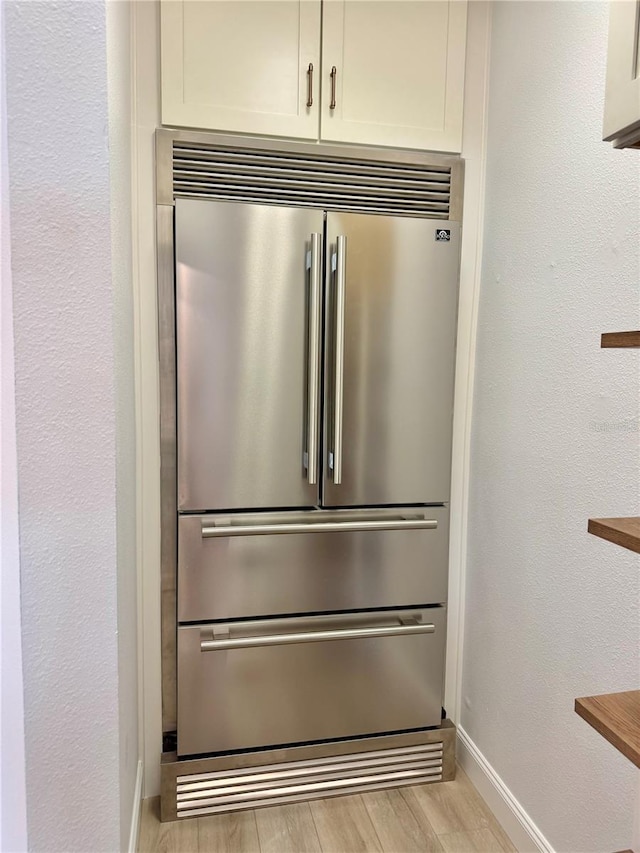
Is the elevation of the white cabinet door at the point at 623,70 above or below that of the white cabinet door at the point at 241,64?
below

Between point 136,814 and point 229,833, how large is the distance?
0.29 meters

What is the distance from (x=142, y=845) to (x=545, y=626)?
4.26 feet

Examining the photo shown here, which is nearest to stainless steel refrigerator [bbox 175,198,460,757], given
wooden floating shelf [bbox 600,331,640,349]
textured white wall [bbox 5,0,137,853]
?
textured white wall [bbox 5,0,137,853]

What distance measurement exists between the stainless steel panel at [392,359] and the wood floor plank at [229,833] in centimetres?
99

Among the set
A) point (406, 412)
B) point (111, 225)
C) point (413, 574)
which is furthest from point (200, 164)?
point (413, 574)

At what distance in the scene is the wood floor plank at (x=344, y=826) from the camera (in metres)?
1.74

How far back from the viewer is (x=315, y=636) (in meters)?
1.92

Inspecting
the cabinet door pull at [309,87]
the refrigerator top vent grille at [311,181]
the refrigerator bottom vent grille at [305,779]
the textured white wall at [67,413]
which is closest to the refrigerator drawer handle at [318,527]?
the textured white wall at [67,413]

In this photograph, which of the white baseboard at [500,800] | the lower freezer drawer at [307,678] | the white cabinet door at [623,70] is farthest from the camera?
the lower freezer drawer at [307,678]

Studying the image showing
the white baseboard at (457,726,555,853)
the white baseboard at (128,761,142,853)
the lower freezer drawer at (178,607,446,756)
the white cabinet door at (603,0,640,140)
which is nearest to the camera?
the white cabinet door at (603,0,640,140)

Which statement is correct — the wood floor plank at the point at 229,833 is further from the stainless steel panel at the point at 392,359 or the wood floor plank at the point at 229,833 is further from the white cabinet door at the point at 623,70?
the white cabinet door at the point at 623,70

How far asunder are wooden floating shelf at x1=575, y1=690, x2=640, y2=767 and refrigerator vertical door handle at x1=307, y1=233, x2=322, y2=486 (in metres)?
1.07

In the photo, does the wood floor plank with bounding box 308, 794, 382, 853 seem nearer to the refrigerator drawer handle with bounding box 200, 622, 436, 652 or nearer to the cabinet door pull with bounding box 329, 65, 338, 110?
the refrigerator drawer handle with bounding box 200, 622, 436, 652

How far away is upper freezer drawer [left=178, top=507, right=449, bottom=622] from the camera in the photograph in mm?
1865
